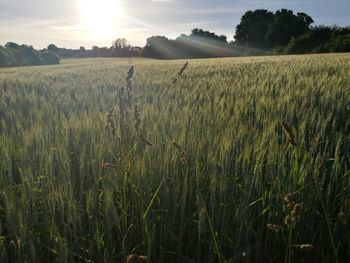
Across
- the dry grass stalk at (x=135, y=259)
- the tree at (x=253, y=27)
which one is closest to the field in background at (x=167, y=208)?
the dry grass stalk at (x=135, y=259)

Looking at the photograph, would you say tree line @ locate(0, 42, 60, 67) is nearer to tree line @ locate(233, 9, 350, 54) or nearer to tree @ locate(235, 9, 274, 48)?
tree line @ locate(233, 9, 350, 54)

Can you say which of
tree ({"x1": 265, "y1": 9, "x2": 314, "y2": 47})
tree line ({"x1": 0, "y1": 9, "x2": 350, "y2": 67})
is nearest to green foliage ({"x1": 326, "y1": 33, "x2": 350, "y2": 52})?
tree line ({"x1": 0, "y1": 9, "x2": 350, "y2": 67})

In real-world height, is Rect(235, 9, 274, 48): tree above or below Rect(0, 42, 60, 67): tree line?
above

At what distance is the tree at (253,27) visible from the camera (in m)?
60.1

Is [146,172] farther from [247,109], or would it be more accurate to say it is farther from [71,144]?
[247,109]

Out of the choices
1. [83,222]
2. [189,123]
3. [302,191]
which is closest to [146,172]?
[83,222]

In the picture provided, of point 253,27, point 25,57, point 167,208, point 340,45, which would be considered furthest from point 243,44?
point 167,208

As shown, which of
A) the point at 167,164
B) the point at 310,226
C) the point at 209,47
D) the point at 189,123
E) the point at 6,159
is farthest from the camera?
the point at 209,47

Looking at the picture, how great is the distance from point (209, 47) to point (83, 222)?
176ft

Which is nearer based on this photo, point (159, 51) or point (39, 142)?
point (39, 142)

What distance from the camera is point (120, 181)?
146 cm

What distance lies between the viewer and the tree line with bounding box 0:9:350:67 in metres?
43.6

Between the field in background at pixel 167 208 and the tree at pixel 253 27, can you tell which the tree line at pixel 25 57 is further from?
the field in background at pixel 167 208

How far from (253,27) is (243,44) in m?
3.55
